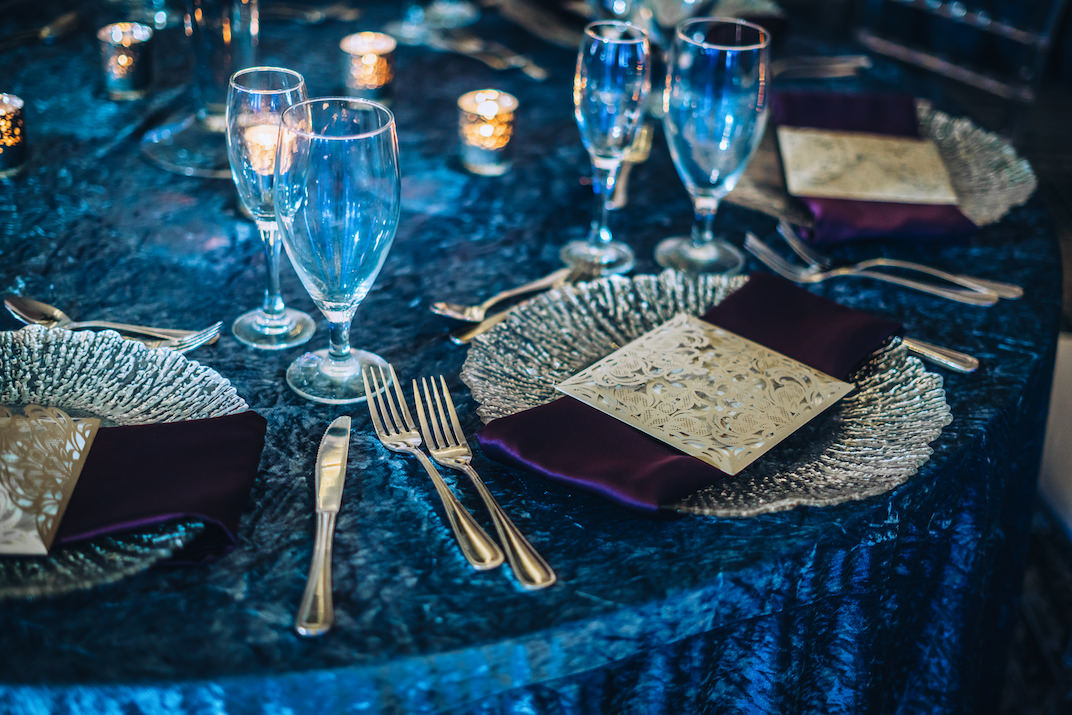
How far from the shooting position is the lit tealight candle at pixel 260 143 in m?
0.74

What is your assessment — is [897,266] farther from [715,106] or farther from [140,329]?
[140,329]

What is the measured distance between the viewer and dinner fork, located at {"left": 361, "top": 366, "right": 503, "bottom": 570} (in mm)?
597

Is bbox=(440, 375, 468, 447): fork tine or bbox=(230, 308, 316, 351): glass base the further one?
bbox=(230, 308, 316, 351): glass base

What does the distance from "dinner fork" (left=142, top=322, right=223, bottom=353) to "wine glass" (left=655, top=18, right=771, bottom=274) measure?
46 cm

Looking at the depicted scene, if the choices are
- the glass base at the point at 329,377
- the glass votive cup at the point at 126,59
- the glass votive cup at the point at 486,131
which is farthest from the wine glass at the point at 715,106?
the glass votive cup at the point at 126,59

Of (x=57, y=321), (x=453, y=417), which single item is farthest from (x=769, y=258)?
(x=57, y=321)

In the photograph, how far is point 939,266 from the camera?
101 cm

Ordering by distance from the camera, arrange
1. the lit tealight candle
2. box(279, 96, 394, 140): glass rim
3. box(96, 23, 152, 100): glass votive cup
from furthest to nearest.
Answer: box(96, 23, 152, 100): glass votive cup, the lit tealight candle, box(279, 96, 394, 140): glass rim

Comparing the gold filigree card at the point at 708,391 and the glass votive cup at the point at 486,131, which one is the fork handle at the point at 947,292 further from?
the glass votive cup at the point at 486,131

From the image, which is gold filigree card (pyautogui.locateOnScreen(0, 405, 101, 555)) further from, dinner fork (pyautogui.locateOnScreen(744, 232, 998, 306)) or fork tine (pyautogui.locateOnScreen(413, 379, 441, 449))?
dinner fork (pyautogui.locateOnScreen(744, 232, 998, 306))

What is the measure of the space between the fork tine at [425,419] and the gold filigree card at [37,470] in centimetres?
22

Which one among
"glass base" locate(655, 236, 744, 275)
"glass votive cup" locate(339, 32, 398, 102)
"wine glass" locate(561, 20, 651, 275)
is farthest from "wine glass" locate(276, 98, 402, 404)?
"glass votive cup" locate(339, 32, 398, 102)

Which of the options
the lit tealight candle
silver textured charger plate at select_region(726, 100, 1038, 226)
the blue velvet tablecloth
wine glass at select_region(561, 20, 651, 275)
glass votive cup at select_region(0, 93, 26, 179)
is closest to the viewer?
the blue velvet tablecloth

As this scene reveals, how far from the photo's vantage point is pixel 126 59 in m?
1.24
